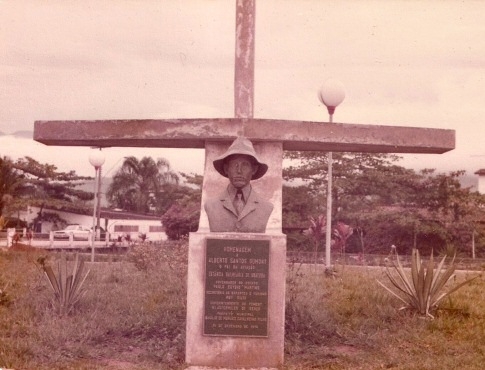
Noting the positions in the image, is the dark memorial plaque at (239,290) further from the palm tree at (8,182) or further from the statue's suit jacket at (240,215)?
the palm tree at (8,182)

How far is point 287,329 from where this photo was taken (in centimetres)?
795

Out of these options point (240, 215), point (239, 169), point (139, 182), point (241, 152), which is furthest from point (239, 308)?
point (139, 182)

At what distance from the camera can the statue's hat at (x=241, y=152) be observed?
6.43 meters

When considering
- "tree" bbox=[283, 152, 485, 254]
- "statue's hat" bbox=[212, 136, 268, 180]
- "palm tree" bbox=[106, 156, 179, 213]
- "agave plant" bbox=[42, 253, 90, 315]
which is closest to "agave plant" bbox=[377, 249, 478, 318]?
"statue's hat" bbox=[212, 136, 268, 180]

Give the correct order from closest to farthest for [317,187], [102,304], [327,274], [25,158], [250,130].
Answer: [250,130] < [102,304] < [327,274] < [317,187] < [25,158]

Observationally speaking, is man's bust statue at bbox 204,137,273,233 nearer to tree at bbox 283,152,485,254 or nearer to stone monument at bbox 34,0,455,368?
stone monument at bbox 34,0,455,368

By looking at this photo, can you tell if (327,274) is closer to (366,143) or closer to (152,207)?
(366,143)

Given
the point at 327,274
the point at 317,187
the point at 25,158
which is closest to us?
the point at 327,274

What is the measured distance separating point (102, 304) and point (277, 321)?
349 cm

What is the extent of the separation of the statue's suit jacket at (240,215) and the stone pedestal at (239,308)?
0.50 ft

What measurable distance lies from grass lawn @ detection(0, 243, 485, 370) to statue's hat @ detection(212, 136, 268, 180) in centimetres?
205

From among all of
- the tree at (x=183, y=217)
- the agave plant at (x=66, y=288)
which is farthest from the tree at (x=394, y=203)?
the agave plant at (x=66, y=288)

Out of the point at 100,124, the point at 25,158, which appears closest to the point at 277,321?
the point at 100,124

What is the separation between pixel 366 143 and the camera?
7.36m
